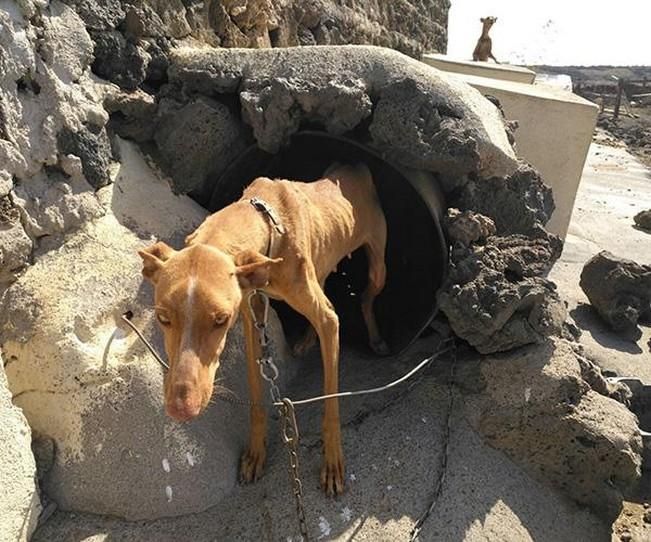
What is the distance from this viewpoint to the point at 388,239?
559 centimetres

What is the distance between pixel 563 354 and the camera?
4340mm

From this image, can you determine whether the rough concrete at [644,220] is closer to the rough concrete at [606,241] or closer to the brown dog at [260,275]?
the rough concrete at [606,241]

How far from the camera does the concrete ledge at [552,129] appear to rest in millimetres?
7438

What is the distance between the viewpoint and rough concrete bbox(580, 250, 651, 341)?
670cm

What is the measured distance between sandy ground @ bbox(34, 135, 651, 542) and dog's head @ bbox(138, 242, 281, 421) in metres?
1.36

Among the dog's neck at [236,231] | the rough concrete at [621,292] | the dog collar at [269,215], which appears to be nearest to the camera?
the dog's neck at [236,231]

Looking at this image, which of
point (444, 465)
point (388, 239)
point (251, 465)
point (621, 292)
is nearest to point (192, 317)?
point (251, 465)

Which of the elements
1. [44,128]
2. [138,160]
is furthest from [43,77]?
[138,160]

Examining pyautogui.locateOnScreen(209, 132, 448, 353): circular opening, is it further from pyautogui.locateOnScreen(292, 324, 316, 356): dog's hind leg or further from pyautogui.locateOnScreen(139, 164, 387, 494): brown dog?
pyautogui.locateOnScreen(139, 164, 387, 494): brown dog

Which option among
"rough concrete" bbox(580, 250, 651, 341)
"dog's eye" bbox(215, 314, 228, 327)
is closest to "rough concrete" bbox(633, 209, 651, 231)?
"rough concrete" bbox(580, 250, 651, 341)

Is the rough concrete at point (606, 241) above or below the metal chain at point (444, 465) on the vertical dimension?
below

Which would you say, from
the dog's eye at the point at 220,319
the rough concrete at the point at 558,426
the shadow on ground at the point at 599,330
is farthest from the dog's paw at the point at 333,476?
the shadow on ground at the point at 599,330

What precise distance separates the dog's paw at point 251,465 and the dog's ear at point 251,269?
1.50m

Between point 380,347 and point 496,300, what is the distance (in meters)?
1.24
